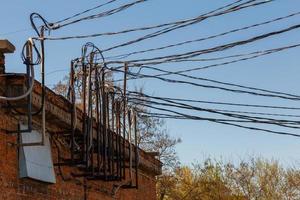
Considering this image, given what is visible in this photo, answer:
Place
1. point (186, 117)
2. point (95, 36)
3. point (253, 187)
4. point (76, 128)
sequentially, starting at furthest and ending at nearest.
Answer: point (253, 187) → point (186, 117) → point (76, 128) → point (95, 36)

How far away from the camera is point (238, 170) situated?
38.6m

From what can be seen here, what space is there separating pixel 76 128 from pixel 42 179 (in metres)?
1.81

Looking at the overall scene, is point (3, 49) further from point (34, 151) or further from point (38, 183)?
point (38, 183)

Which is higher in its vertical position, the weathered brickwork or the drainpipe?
the drainpipe

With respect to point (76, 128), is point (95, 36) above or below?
above

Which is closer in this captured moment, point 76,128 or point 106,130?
point 76,128

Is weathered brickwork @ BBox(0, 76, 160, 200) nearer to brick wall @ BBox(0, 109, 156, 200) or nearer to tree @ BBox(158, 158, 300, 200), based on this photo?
brick wall @ BBox(0, 109, 156, 200)

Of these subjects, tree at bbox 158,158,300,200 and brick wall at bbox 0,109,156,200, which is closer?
brick wall at bbox 0,109,156,200

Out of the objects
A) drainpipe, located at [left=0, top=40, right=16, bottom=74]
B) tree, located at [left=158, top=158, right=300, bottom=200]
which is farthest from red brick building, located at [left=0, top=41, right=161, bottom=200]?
tree, located at [left=158, top=158, right=300, bottom=200]

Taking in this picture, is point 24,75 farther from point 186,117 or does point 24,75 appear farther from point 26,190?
point 186,117

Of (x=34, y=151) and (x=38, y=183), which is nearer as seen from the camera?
(x=34, y=151)

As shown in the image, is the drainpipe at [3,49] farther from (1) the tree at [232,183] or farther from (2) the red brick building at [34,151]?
(1) the tree at [232,183]

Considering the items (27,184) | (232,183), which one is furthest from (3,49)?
(232,183)

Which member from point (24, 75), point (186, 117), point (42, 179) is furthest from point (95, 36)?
point (186, 117)
